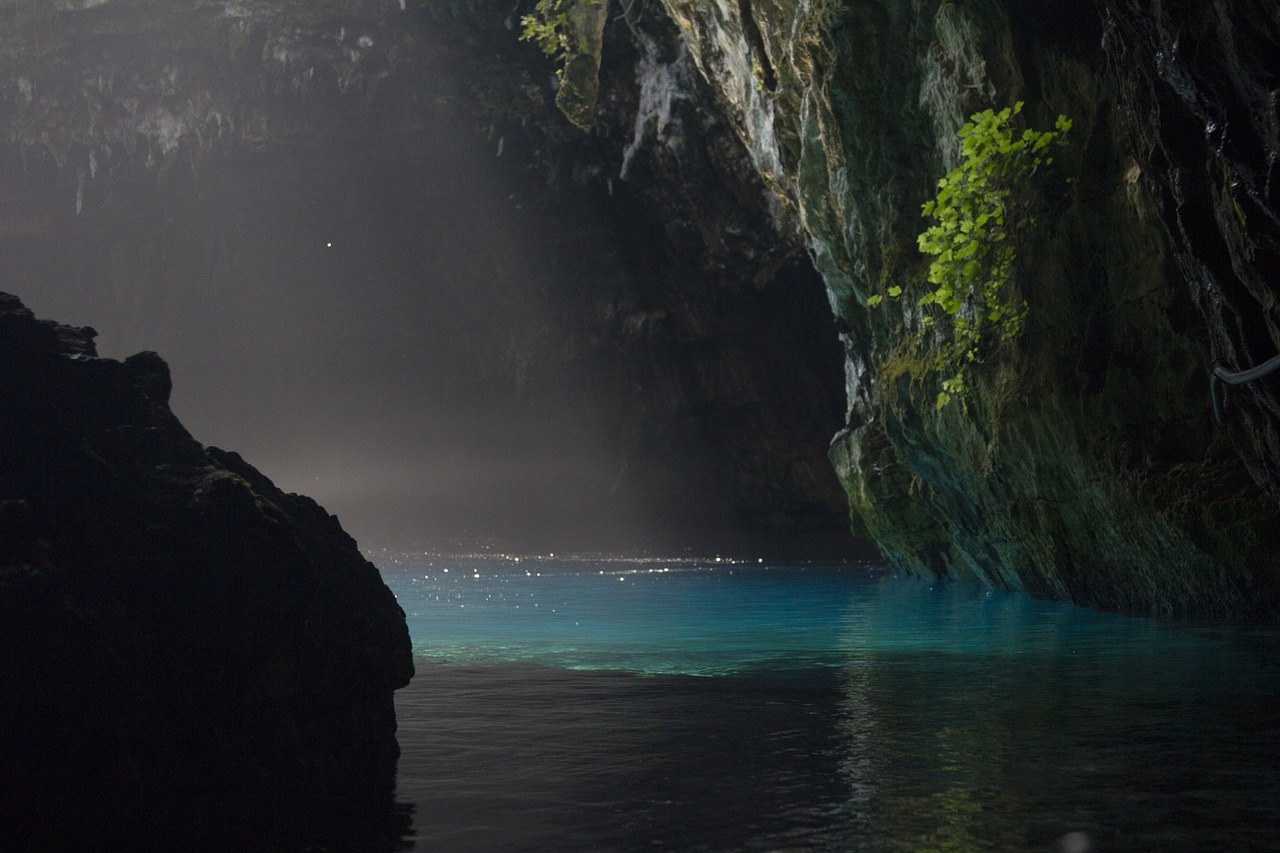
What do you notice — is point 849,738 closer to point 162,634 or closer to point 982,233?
point 162,634

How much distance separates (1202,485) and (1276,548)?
2.80 ft

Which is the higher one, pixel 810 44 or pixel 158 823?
pixel 810 44

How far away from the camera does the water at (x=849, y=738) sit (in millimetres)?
4441

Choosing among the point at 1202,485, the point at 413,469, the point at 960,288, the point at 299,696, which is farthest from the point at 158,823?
the point at 413,469

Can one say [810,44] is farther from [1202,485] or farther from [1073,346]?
[1202,485]

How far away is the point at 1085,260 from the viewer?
12602 millimetres

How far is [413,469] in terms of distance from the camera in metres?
53.1

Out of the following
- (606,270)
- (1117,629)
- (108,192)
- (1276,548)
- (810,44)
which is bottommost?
(1117,629)

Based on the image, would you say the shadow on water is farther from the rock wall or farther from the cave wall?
the cave wall

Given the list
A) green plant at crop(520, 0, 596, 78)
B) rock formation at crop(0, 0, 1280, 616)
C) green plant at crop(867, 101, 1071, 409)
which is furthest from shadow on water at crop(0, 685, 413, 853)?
green plant at crop(520, 0, 596, 78)

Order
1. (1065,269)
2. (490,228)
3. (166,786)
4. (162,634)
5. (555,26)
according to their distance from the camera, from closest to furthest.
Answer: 1. (166,786)
2. (162,634)
3. (1065,269)
4. (555,26)
5. (490,228)

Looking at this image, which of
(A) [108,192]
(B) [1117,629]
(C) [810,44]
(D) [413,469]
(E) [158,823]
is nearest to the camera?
(E) [158,823]

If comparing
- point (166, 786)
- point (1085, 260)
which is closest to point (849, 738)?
point (166, 786)

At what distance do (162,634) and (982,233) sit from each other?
8.65 metres
